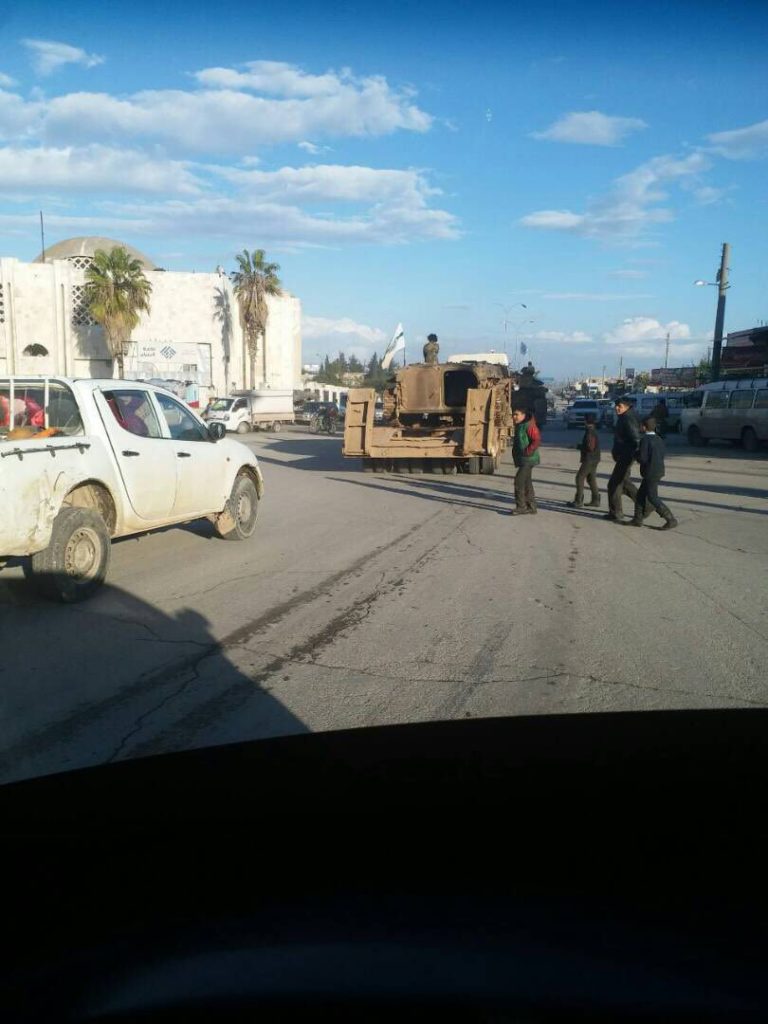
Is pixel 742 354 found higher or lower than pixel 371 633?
higher

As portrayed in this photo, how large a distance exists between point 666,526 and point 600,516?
1.38m

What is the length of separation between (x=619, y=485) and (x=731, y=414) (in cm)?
1795

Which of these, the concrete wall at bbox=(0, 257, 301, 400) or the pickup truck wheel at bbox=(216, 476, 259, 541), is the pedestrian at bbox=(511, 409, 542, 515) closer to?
the pickup truck wheel at bbox=(216, 476, 259, 541)

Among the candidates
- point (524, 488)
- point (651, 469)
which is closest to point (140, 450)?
point (524, 488)

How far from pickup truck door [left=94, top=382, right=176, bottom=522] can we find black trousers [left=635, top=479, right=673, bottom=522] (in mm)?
6319

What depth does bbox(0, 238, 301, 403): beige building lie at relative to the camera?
45344mm

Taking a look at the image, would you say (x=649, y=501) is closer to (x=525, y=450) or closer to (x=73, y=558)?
(x=525, y=450)

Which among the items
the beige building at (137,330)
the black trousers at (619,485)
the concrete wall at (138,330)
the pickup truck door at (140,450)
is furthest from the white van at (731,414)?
the concrete wall at (138,330)

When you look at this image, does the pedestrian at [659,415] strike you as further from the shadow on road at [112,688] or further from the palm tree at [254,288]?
the palm tree at [254,288]

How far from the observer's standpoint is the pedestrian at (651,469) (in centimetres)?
1095

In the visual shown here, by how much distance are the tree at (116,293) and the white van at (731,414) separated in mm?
28786

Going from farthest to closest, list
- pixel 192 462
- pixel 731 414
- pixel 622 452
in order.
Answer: pixel 731 414
pixel 622 452
pixel 192 462

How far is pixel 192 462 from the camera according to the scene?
29.2 ft

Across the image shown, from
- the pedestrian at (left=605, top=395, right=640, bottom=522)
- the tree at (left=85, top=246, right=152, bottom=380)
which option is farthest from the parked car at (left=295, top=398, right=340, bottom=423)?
the pedestrian at (left=605, top=395, right=640, bottom=522)
